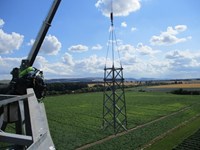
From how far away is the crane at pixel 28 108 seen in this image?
205 inches

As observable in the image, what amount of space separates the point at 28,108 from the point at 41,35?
33.4 feet

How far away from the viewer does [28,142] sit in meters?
5.23

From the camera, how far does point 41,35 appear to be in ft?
53.8

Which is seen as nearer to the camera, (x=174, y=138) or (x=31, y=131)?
(x=31, y=131)

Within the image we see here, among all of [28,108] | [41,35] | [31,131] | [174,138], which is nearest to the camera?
[31,131]

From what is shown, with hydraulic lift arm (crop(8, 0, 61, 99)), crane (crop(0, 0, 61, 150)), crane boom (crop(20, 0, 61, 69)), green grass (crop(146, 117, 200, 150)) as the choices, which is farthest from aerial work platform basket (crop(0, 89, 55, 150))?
green grass (crop(146, 117, 200, 150))

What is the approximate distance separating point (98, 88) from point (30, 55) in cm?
9236

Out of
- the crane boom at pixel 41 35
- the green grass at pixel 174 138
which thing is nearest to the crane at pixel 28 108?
the crane boom at pixel 41 35

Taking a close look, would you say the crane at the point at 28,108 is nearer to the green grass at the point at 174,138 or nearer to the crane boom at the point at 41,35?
the crane boom at the point at 41,35

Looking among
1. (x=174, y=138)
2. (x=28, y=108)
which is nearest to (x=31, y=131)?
(x=28, y=108)

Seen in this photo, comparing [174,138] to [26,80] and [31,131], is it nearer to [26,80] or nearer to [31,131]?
[26,80]

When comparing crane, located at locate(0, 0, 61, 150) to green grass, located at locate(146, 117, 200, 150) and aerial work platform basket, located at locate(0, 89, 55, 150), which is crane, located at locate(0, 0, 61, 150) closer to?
aerial work platform basket, located at locate(0, 89, 55, 150)

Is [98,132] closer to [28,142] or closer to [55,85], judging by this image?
[28,142]

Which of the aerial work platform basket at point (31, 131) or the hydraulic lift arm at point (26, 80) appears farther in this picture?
the hydraulic lift arm at point (26, 80)
